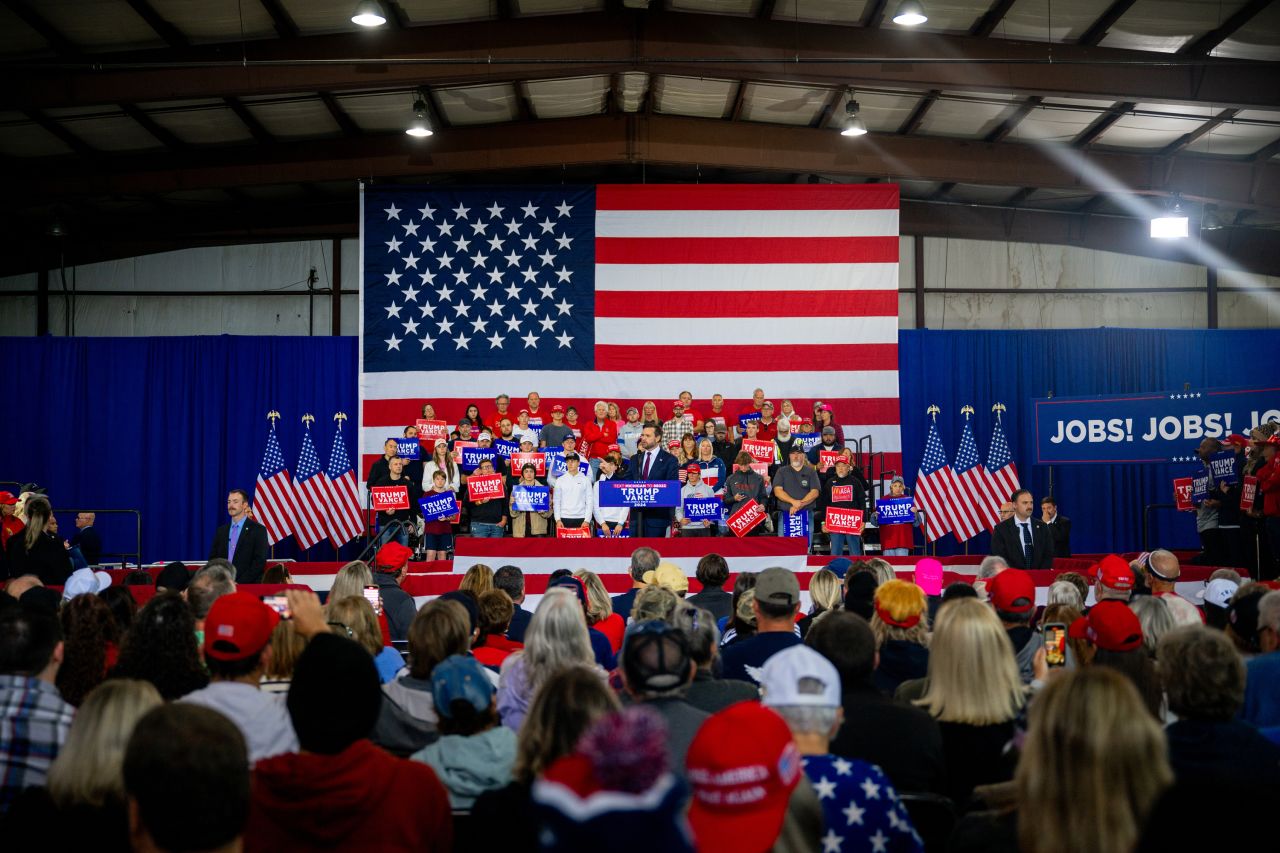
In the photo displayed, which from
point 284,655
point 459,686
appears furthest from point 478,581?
point 459,686

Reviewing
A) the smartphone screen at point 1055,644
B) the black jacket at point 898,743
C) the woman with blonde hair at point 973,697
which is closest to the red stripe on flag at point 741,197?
the smartphone screen at point 1055,644

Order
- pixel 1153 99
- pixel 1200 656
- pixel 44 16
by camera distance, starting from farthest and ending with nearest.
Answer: pixel 1153 99, pixel 44 16, pixel 1200 656

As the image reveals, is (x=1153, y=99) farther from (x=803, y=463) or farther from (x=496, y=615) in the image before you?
(x=496, y=615)

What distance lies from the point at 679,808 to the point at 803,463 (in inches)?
523

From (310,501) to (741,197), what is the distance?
8703 millimetres

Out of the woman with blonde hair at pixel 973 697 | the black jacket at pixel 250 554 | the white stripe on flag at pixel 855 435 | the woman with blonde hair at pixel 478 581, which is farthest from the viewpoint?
the white stripe on flag at pixel 855 435

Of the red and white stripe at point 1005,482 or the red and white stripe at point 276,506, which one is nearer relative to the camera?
the red and white stripe at point 276,506

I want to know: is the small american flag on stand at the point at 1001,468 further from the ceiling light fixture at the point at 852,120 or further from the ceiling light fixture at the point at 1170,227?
the ceiling light fixture at the point at 852,120

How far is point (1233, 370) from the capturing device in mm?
21297

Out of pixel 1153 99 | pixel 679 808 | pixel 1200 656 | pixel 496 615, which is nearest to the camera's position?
pixel 679 808

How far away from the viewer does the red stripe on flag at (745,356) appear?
62.8 feet

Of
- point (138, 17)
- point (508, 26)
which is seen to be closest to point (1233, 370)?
point (508, 26)

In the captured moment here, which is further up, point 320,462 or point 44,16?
point 44,16

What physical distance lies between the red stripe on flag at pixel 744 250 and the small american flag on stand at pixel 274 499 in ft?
20.6
